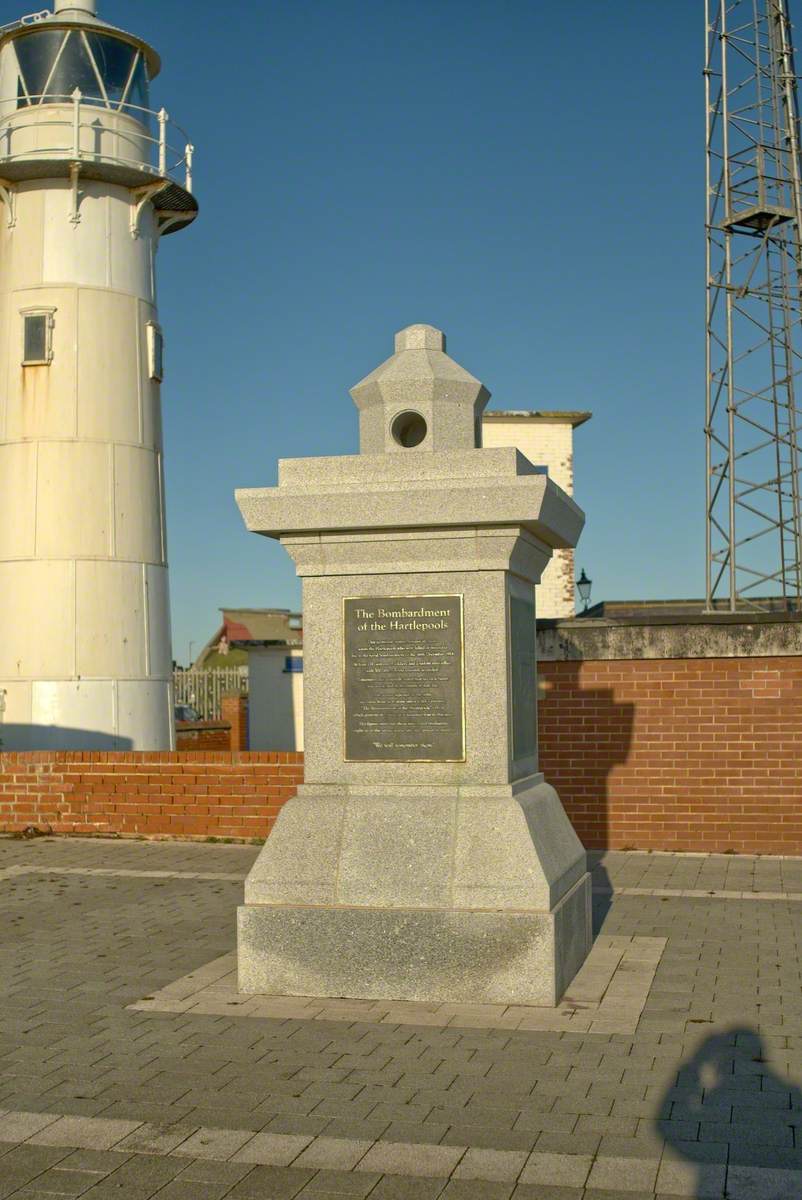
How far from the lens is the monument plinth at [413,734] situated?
24.1 feet

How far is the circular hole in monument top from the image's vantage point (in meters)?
8.02

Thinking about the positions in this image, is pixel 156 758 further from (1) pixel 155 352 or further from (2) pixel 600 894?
(1) pixel 155 352

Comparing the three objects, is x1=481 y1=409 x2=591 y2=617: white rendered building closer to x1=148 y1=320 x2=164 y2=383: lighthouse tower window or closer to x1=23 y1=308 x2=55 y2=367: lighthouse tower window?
x1=148 y1=320 x2=164 y2=383: lighthouse tower window

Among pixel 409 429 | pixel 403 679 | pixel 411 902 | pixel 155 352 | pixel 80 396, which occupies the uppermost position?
pixel 155 352

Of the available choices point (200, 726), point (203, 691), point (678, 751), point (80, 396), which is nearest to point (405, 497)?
point (678, 751)

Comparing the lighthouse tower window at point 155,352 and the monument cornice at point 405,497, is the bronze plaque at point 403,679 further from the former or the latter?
the lighthouse tower window at point 155,352

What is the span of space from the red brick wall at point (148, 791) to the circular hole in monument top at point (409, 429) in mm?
6688

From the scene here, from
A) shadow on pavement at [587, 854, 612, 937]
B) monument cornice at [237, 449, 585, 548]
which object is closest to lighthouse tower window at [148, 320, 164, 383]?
shadow on pavement at [587, 854, 612, 937]

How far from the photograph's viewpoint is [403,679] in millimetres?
7805

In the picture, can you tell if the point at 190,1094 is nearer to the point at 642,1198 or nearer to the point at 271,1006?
the point at 271,1006

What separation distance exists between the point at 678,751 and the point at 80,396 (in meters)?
11.3

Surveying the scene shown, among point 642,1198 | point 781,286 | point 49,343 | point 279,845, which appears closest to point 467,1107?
point 642,1198

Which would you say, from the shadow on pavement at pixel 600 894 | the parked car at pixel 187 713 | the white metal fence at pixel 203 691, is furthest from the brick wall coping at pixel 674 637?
the parked car at pixel 187 713

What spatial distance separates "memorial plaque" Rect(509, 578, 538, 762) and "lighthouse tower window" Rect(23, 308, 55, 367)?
1337 cm
